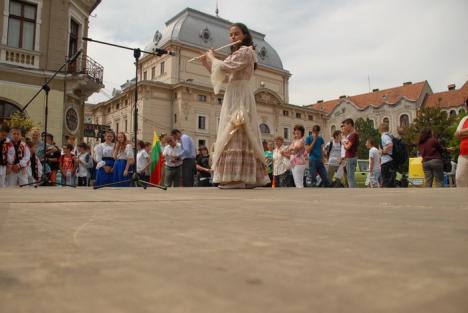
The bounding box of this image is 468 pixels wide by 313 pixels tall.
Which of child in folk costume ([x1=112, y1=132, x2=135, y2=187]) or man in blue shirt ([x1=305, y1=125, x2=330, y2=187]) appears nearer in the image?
child in folk costume ([x1=112, y1=132, x2=135, y2=187])

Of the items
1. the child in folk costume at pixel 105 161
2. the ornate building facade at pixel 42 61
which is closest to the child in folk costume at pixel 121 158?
the child in folk costume at pixel 105 161

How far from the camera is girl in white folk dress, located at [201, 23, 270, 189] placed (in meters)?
4.13

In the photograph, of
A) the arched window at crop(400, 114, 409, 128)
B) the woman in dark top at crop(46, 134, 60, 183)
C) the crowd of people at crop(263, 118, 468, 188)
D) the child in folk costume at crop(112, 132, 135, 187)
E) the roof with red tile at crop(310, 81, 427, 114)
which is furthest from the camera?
the roof with red tile at crop(310, 81, 427, 114)

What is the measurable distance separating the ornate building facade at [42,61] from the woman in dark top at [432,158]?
13248mm

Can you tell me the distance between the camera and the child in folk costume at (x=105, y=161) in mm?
6508

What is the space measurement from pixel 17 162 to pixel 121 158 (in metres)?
1.67

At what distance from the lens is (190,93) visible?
1395 inches

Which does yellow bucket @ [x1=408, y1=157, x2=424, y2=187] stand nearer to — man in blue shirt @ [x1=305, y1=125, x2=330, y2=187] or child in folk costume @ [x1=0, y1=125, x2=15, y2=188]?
man in blue shirt @ [x1=305, y1=125, x2=330, y2=187]

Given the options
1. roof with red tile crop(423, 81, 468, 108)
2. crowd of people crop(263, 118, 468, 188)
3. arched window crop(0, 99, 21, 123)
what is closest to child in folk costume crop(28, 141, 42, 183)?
crowd of people crop(263, 118, 468, 188)

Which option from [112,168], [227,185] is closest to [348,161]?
[227,185]

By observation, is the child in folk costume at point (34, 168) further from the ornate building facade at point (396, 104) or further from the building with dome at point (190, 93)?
the ornate building facade at point (396, 104)

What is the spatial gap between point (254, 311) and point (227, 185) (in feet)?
12.9

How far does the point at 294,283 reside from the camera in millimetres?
384

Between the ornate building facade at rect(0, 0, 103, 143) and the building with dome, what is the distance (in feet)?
55.4
